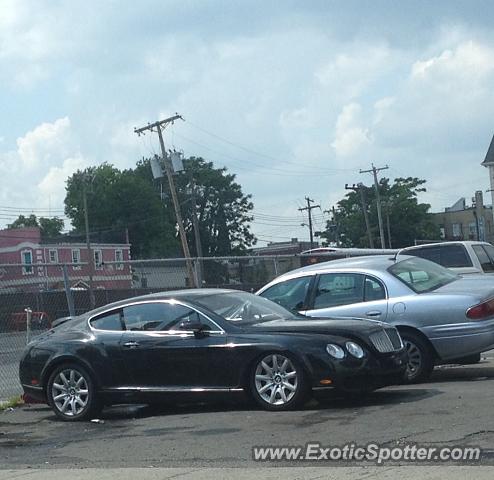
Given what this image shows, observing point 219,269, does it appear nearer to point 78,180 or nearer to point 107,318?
point 107,318

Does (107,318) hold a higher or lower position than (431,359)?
higher

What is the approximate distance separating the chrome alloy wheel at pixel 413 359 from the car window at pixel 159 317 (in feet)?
8.33

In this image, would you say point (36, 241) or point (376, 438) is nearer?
point (376, 438)

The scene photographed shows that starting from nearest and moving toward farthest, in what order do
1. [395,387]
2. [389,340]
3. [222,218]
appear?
[389,340], [395,387], [222,218]

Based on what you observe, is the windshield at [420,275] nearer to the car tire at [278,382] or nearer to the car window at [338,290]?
the car window at [338,290]

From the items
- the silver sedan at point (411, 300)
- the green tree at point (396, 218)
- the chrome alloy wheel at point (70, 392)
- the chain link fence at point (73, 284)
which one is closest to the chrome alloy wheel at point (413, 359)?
the silver sedan at point (411, 300)

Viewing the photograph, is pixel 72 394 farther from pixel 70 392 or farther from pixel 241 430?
pixel 241 430

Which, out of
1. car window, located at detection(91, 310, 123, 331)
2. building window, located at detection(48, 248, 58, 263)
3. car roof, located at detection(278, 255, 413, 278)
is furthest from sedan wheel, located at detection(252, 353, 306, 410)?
building window, located at detection(48, 248, 58, 263)

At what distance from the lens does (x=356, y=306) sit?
12375 mm

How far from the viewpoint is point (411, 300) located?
473 inches

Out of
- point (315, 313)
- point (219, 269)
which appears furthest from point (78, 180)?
point (315, 313)

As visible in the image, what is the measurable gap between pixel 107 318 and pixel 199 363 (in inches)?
58.3

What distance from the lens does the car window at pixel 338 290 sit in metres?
12.5

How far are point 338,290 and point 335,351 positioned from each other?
2.56 m
